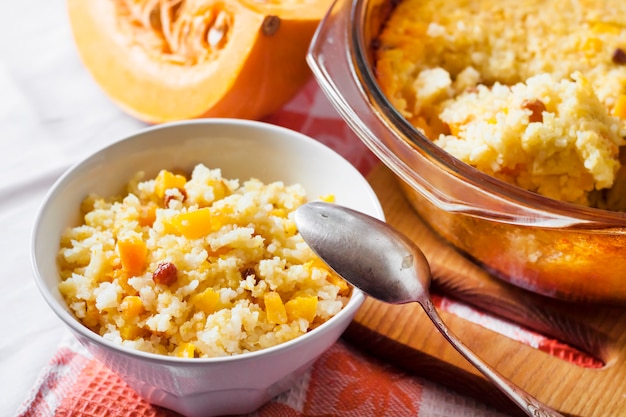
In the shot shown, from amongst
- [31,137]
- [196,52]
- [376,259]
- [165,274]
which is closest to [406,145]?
[376,259]

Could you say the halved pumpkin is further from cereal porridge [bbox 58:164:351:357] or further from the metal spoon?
the metal spoon

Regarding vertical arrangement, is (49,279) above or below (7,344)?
above

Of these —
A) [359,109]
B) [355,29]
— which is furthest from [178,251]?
[355,29]

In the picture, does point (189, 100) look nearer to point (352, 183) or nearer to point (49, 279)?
point (352, 183)

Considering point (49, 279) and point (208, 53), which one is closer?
point (49, 279)

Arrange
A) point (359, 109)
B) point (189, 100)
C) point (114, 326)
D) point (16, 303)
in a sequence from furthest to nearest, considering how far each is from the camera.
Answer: point (189, 100), point (16, 303), point (359, 109), point (114, 326)

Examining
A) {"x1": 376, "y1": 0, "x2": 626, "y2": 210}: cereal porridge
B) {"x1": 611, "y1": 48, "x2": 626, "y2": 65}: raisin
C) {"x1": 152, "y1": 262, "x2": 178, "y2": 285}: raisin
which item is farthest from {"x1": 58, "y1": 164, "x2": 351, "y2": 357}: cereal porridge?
{"x1": 611, "y1": 48, "x2": 626, "y2": 65}: raisin

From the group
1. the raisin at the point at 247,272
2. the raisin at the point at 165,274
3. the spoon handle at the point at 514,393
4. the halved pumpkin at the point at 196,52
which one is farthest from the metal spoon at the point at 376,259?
the halved pumpkin at the point at 196,52
